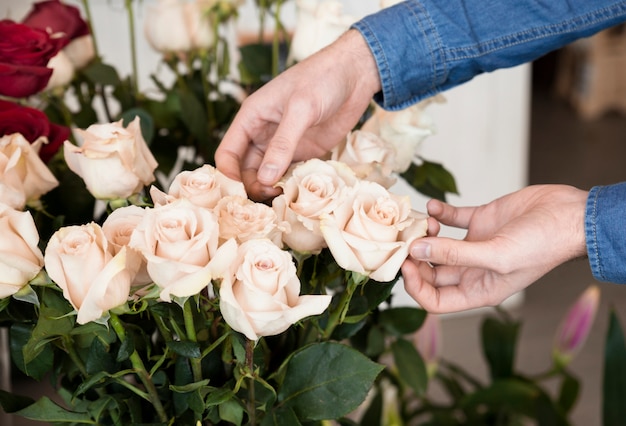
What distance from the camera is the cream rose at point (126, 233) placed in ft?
1.74

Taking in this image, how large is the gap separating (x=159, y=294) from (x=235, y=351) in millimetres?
68

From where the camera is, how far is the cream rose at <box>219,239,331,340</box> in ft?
1.66

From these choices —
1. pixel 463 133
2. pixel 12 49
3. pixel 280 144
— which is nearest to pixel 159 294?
pixel 280 144

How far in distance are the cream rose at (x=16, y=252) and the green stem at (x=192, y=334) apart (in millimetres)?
106

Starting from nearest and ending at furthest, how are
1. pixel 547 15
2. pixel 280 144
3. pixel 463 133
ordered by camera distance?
pixel 280 144
pixel 547 15
pixel 463 133

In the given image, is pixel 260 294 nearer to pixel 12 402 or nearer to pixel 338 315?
pixel 338 315

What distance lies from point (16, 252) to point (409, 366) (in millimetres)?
468

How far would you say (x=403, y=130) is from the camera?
77cm

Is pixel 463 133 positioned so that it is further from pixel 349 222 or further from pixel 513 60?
pixel 349 222

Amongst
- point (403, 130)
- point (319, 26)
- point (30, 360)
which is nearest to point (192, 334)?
point (30, 360)

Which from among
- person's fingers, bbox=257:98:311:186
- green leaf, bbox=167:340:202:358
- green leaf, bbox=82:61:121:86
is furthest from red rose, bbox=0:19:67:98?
green leaf, bbox=167:340:202:358

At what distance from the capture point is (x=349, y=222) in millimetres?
574

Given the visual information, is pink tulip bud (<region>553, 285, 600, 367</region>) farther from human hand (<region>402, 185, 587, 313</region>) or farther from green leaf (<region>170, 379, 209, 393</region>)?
green leaf (<region>170, 379, 209, 393</region>)

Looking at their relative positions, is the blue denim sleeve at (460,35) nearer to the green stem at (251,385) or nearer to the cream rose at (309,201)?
the cream rose at (309,201)
